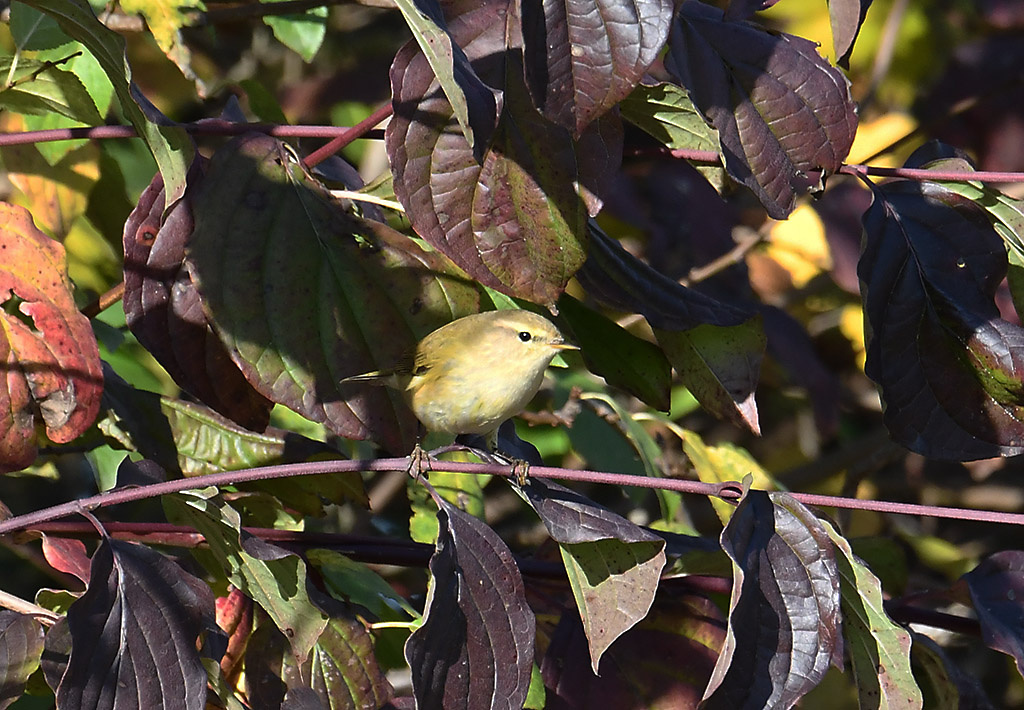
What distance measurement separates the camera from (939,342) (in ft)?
5.23

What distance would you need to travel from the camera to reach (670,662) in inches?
65.1

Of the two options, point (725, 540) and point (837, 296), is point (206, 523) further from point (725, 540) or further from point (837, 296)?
point (837, 296)

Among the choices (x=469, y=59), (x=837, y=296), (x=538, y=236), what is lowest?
(x=837, y=296)

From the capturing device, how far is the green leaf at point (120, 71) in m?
1.33

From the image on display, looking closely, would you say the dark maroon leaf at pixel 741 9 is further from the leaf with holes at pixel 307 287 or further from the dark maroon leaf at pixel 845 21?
the leaf with holes at pixel 307 287

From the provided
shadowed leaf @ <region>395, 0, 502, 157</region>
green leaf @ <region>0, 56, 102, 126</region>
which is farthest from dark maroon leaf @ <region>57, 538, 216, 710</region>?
green leaf @ <region>0, 56, 102, 126</region>

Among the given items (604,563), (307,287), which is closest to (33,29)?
(307,287)

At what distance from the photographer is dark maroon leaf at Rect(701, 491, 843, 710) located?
3.96 feet

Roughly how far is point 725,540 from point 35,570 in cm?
347

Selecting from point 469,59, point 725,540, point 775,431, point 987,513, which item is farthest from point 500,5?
point 775,431

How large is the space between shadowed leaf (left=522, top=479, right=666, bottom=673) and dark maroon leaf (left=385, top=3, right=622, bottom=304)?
27 cm

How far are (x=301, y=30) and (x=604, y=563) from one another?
145 cm

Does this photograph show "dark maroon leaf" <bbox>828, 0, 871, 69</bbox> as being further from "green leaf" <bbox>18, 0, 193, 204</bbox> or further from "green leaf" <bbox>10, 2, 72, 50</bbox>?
"green leaf" <bbox>10, 2, 72, 50</bbox>

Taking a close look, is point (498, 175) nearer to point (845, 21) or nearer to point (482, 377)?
point (845, 21)
